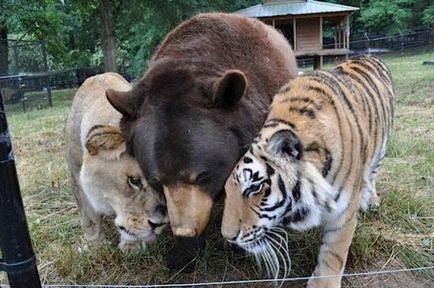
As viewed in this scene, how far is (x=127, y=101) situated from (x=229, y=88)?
558 millimetres

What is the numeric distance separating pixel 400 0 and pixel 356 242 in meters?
33.6

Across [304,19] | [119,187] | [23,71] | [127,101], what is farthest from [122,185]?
[304,19]

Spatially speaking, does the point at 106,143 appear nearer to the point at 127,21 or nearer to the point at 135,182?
the point at 135,182

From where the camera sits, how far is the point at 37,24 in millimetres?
18984

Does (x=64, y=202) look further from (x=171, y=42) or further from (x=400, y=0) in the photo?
(x=400, y=0)

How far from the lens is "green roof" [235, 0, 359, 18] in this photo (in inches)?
740

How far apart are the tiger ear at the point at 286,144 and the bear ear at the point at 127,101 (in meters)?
0.76

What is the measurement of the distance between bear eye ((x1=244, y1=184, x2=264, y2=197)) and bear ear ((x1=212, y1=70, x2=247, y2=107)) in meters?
0.48

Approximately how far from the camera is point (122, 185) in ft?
8.29

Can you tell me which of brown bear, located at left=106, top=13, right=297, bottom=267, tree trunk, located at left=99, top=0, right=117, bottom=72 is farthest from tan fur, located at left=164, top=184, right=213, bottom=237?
tree trunk, located at left=99, top=0, right=117, bottom=72

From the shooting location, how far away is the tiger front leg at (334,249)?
8.06 feet

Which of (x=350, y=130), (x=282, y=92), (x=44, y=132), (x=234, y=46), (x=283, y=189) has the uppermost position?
(x=234, y=46)

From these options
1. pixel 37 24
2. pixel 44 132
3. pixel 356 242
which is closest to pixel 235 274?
pixel 356 242

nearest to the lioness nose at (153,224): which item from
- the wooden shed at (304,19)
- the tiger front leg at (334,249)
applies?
the tiger front leg at (334,249)
